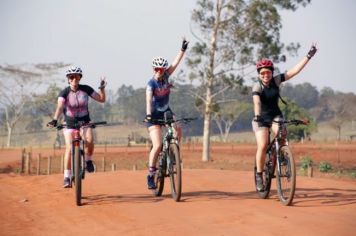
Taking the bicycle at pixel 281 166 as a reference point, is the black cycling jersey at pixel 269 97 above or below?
above

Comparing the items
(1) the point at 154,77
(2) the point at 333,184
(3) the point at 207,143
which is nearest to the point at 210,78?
(3) the point at 207,143

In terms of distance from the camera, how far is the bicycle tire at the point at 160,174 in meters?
9.21

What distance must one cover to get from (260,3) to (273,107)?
24722 mm

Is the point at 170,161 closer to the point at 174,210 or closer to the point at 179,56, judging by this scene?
the point at 174,210

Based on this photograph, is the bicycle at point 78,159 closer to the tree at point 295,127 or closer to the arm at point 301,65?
the arm at point 301,65

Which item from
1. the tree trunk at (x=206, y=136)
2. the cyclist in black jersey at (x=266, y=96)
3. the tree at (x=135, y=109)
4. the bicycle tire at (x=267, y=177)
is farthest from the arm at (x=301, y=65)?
the tree at (x=135, y=109)

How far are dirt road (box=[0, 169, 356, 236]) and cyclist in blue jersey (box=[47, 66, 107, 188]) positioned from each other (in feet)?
2.33

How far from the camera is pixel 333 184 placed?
11.5 metres

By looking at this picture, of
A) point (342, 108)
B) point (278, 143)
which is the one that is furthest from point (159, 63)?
point (342, 108)

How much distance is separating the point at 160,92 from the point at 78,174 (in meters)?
1.99

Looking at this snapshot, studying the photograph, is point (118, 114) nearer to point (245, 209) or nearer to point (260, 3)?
point (260, 3)

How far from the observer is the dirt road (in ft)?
22.4

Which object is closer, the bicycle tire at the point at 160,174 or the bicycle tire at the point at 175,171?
the bicycle tire at the point at 175,171

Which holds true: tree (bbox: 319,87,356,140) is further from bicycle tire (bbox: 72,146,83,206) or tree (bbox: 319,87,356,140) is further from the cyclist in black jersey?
bicycle tire (bbox: 72,146,83,206)
